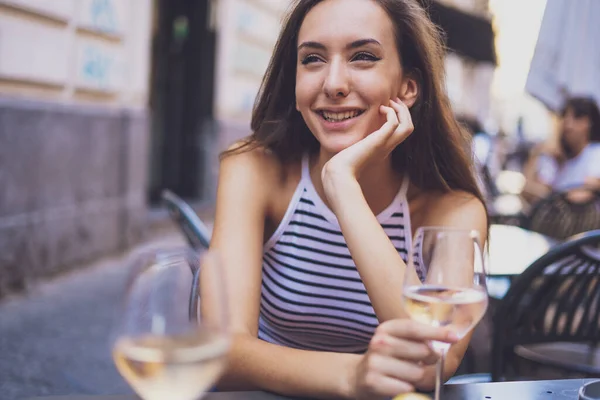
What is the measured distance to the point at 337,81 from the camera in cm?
160

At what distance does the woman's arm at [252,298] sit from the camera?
1171 mm

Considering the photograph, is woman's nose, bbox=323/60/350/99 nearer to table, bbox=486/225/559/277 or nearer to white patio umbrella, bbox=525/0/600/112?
table, bbox=486/225/559/277

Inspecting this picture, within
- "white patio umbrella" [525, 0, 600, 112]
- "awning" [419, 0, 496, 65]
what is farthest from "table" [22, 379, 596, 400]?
"awning" [419, 0, 496, 65]

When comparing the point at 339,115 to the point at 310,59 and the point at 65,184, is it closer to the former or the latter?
the point at 310,59

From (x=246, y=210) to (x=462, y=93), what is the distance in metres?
22.1

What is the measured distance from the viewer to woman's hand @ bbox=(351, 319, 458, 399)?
97 cm

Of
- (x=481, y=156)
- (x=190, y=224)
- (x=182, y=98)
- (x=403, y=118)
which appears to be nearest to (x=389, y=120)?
(x=403, y=118)

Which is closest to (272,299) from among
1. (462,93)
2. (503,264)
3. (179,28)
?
(503,264)

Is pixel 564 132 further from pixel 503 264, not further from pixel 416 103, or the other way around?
pixel 416 103

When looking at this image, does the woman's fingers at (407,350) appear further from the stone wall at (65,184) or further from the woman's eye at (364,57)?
the stone wall at (65,184)

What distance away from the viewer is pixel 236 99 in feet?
27.7

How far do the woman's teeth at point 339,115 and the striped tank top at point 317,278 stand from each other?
205mm

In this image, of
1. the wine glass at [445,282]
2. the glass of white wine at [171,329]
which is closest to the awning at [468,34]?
the wine glass at [445,282]

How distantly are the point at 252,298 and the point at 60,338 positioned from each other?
2.45 meters
